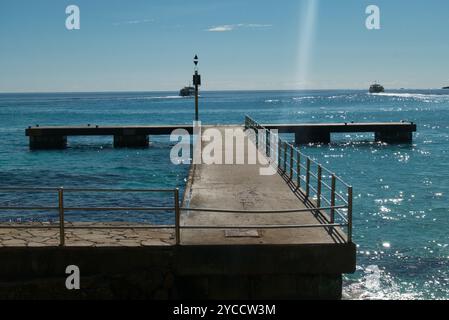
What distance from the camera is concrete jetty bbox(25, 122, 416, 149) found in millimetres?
41344

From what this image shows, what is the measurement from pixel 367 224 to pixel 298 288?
11.2m

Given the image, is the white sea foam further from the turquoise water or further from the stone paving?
the stone paving

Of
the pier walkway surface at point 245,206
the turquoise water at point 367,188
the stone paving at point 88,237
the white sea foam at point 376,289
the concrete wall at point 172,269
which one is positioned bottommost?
the white sea foam at point 376,289

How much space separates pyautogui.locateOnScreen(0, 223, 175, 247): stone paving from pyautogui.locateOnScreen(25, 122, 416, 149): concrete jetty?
98.8 ft

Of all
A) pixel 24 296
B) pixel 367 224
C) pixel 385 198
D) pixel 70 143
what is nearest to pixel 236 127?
pixel 385 198

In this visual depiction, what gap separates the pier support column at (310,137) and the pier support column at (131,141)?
1209 centimetres

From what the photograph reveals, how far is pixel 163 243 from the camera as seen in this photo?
8.68m

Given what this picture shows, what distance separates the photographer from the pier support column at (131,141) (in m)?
43.0

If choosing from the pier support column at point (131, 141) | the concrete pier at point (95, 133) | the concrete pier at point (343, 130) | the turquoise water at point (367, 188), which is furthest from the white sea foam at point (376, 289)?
the pier support column at point (131, 141)

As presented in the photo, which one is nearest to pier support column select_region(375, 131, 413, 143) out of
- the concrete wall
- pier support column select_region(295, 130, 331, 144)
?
pier support column select_region(295, 130, 331, 144)

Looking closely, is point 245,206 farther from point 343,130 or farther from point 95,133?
point 343,130

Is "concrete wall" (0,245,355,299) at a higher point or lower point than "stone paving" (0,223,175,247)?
lower

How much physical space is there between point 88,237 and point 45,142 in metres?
35.2

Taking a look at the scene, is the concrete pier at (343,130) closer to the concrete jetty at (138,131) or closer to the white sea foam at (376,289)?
the concrete jetty at (138,131)
